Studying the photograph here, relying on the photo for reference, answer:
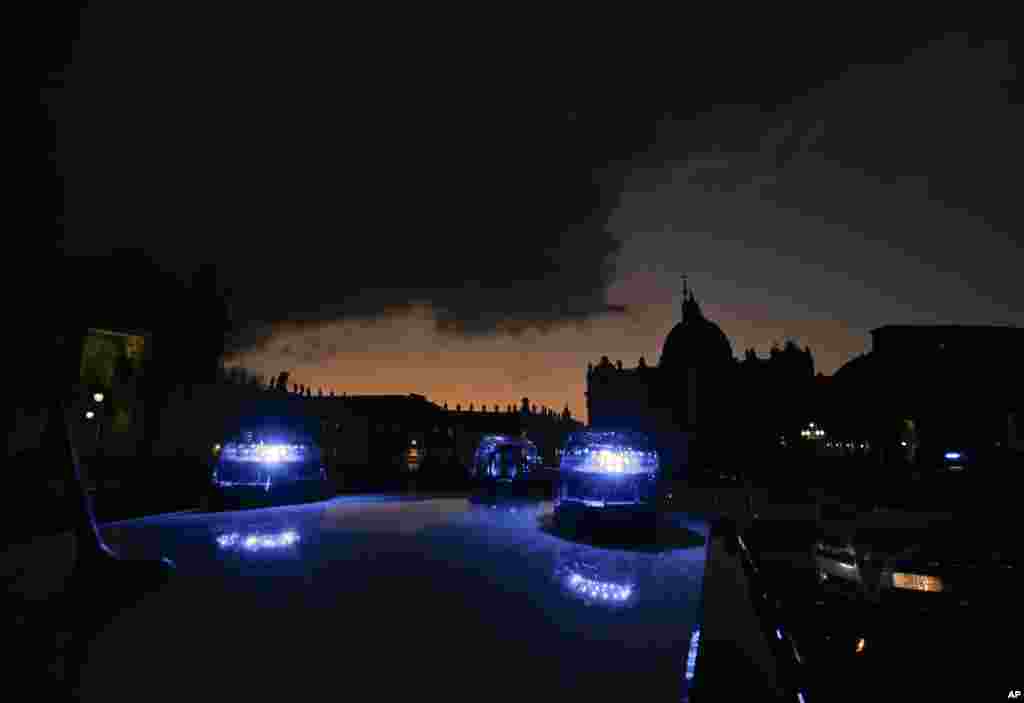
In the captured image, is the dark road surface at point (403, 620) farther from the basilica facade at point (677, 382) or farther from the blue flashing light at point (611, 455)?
the basilica facade at point (677, 382)

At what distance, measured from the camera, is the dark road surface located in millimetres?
3248

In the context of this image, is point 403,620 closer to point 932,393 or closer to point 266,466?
point 266,466

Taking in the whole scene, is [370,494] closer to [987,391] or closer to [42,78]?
[42,78]

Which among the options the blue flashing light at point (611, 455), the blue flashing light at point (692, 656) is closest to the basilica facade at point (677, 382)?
the blue flashing light at point (611, 455)

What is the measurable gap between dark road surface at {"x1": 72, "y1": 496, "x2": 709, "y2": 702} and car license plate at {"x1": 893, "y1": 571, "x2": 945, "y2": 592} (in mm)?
1504

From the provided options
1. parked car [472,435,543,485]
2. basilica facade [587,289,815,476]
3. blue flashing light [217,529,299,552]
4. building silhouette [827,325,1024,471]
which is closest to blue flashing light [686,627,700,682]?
blue flashing light [217,529,299,552]

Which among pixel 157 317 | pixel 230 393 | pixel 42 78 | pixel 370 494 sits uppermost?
pixel 157 317

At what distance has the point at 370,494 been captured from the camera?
55.0ft

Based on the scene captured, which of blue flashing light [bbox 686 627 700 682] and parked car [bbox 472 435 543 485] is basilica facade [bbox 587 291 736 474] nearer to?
parked car [bbox 472 435 543 485]

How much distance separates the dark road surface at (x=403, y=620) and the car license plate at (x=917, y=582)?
59.2 inches

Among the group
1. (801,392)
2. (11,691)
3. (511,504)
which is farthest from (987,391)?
(11,691)

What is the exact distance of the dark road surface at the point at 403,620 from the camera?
3.25 metres

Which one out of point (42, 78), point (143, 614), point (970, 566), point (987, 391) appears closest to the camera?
point (970, 566)

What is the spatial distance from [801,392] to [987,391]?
22.3m
